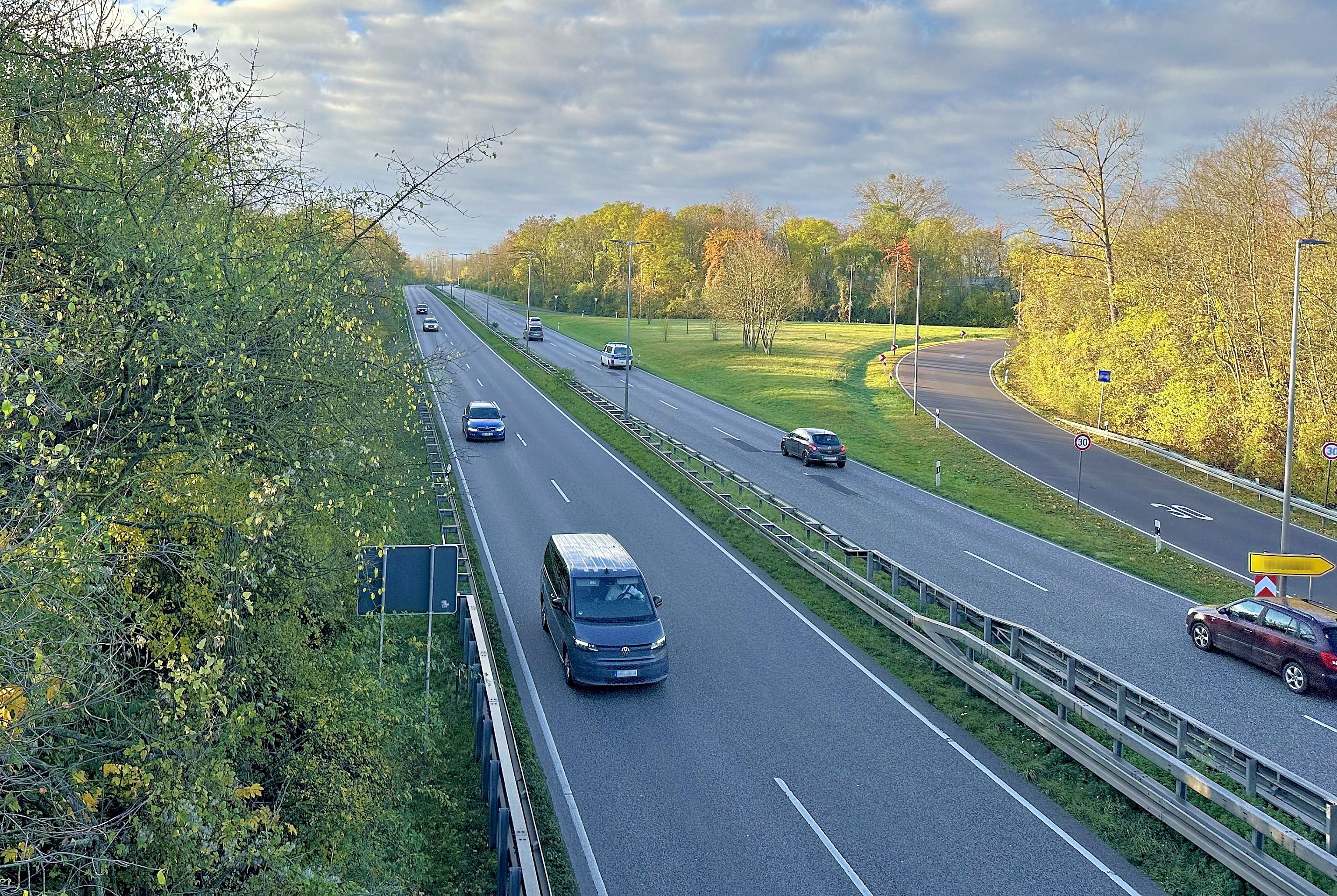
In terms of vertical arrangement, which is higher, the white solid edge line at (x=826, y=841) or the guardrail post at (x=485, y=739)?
the guardrail post at (x=485, y=739)

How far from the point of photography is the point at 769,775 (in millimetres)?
12297

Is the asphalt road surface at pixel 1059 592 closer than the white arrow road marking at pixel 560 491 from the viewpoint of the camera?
Yes

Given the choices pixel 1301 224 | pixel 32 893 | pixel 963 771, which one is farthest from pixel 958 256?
pixel 32 893

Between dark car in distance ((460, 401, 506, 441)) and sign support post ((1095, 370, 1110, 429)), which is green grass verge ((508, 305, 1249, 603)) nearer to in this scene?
sign support post ((1095, 370, 1110, 429))

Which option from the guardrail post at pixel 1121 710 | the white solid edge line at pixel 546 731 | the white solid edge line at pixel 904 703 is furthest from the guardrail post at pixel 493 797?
the guardrail post at pixel 1121 710

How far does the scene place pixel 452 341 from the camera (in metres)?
74.0

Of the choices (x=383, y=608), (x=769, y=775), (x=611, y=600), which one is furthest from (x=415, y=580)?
(x=769, y=775)

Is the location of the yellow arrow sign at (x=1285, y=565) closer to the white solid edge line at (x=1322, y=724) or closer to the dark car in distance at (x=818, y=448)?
the white solid edge line at (x=1322, y=724)

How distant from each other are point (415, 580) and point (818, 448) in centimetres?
2324

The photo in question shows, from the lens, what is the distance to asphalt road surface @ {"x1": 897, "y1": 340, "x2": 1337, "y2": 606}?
26453 millimetres

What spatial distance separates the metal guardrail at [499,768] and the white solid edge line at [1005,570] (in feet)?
41.8

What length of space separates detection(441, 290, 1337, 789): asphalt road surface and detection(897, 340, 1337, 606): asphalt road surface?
9.35 ft

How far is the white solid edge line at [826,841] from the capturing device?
996cm

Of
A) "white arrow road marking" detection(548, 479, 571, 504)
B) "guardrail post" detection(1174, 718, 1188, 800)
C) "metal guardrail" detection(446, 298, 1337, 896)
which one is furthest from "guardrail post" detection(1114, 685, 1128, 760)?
"white arrow road marking" detection(548, 479, 571, 504)
